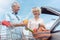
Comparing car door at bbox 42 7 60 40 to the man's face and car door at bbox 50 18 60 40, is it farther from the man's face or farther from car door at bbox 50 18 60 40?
the man's face

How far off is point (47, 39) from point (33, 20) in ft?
1.02

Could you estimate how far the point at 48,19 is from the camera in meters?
2.68

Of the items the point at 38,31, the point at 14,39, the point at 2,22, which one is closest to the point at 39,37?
the point at 38,31

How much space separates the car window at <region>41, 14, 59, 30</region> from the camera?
266 cm

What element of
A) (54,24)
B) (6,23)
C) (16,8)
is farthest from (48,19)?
(6,23)

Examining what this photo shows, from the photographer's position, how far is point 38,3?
2.72 m

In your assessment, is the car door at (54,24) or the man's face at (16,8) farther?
the man's face at (16,8)

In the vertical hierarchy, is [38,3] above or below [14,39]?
above

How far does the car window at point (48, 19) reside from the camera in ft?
8.73

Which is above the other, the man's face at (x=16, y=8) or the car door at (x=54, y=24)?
the man's face at (x=16, y=8)

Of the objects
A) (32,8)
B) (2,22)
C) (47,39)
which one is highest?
(32,8)

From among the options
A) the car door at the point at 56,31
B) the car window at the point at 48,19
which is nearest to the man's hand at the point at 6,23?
the car window at the point at 48,19

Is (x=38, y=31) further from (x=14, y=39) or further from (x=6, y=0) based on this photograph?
(x=6, y=0)

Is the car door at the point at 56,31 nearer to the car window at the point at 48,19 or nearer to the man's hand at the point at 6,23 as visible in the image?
the car window at the point at 48,19
